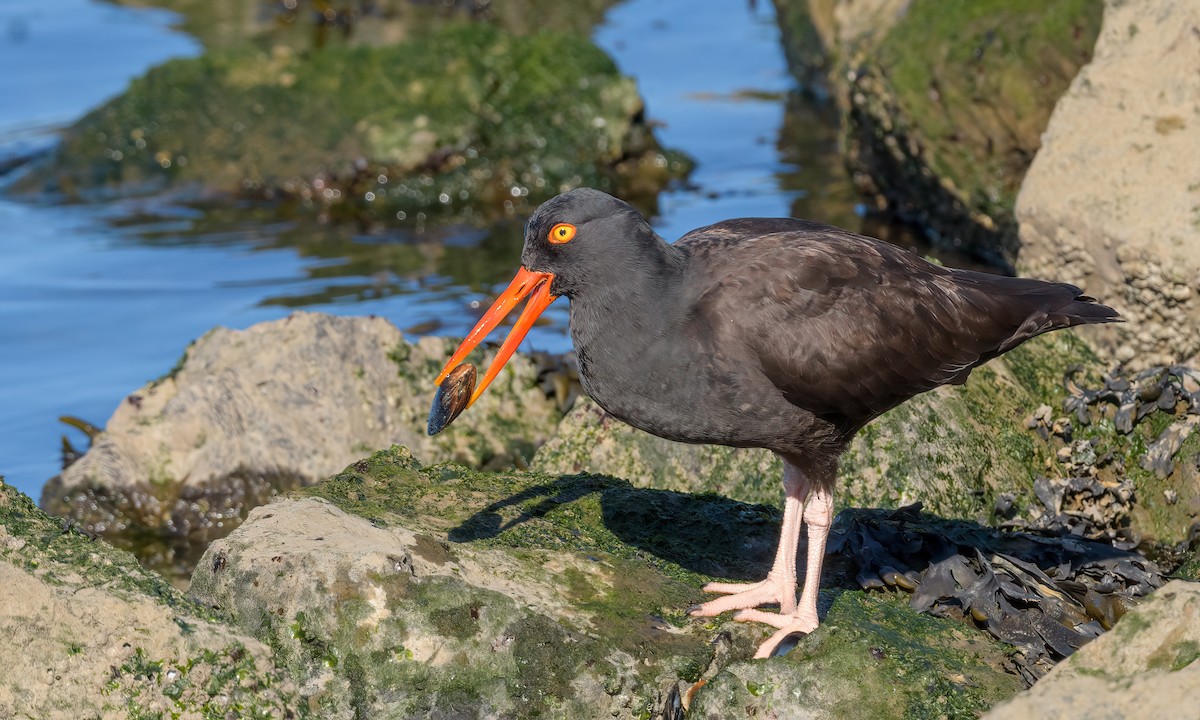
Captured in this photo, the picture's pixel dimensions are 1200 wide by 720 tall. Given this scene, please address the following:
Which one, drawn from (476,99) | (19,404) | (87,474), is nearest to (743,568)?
(87,474)

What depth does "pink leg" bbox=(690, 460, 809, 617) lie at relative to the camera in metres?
5.05

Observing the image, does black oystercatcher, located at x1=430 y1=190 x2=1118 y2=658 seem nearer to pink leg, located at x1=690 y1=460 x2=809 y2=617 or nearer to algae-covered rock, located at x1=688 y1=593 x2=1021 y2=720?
pink leg, located at x1=690 y1=460 x2=809 y2=617

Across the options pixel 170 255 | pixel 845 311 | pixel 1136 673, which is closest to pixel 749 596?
pixel 845 311

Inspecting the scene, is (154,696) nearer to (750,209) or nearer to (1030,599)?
(1030,599)

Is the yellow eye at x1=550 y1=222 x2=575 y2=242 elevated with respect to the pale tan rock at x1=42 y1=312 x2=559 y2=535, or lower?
elevated

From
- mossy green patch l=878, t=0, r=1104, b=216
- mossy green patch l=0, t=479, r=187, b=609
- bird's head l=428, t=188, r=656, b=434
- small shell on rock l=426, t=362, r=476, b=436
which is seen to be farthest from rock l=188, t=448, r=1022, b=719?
mossy green patch l=878, t=0, r=1104, b=216

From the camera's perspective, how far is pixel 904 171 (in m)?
10.9

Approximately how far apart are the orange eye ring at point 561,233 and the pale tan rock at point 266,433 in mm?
2851

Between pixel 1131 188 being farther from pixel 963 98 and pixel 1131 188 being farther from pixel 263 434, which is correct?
pixel 263 434

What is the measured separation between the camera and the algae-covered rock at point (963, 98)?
9.53 meters

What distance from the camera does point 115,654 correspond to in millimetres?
4359

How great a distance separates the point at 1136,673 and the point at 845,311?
1.70 meters

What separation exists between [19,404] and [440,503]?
4.81 metres

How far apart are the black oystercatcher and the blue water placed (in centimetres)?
455
